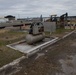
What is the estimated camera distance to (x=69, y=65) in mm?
6766

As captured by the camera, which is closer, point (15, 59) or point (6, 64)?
point (6, 64)

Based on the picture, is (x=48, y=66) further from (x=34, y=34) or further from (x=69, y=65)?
(x=34, y=34)

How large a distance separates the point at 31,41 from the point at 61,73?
18.2 feet

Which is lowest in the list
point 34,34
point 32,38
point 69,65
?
point 69,65

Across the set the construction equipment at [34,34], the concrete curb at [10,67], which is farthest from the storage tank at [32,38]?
the concrete curb at [10,67]

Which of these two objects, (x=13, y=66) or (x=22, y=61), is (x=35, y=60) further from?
(x=13, y=66)

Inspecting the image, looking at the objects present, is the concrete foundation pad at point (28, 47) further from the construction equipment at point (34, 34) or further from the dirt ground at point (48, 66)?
the dirt ground at point (48, 66)

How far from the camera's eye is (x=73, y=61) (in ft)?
24.4

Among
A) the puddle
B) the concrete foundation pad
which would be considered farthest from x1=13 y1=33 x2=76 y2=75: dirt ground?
the concrete foundation pad

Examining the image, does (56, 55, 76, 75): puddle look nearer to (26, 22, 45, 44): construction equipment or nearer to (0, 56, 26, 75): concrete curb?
(0, 56, 26, 75): concrete curb

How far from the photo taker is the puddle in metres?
5.92

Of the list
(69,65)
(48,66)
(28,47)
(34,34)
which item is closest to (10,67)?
(48,66)

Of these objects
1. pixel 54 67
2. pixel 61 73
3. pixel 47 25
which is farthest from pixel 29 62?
A: pixel 47 25

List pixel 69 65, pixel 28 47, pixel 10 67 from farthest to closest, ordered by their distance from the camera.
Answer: pixel 28 47 < pixel 69 65 < pixel 10 67
